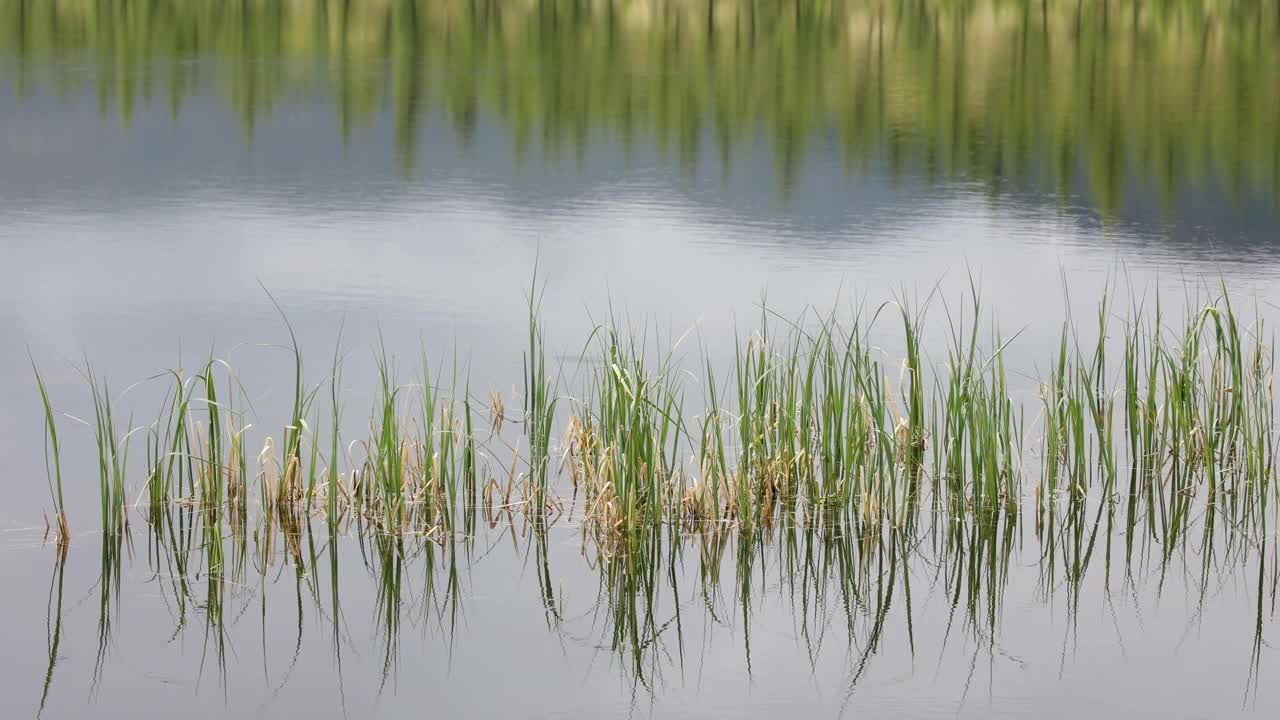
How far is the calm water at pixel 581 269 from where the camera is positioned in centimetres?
490

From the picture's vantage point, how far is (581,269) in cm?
1361

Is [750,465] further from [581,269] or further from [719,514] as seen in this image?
[581,269]

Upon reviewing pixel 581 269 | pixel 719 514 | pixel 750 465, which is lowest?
pixel 719 514

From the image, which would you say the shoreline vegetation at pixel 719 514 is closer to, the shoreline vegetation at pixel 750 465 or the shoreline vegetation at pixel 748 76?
the shoreline vegetation at pixel 750 465

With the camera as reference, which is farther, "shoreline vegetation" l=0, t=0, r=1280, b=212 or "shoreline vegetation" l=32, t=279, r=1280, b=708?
"shoreline vegetation" l=0, t=0, r=1280, b=212

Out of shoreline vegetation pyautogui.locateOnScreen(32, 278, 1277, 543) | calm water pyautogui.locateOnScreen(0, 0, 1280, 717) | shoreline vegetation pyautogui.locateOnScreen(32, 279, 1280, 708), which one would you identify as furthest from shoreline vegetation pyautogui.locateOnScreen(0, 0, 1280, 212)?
shoreline vegetation pyautogui.locateOnScreen(32, 279, 1280, 708)

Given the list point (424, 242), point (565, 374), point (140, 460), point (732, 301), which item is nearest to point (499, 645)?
point (140, 460)

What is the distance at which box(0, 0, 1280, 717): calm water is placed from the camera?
4.90m

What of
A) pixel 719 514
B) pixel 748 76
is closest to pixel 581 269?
pixel 719 514

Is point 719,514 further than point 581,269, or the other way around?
point 581,269

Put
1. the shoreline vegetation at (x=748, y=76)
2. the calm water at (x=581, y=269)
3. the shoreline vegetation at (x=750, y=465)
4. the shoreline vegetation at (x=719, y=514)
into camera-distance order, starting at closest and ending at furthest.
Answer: the calm water at (x=581, y=269) → the shoreline vegetation at (x=719, y=514) → the shoreline vegetation at (x=750, y=465) → the shoreline vegetation at (x=748, y=76)

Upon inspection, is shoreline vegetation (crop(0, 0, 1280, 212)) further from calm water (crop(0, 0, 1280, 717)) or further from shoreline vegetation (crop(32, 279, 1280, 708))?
shoreline vegetation (crop(32, 279, 1280, 708))

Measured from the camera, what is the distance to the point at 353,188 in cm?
1989

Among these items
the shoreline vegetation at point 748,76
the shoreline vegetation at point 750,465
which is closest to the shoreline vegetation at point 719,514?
the shoreline vegetation at point 750,465
